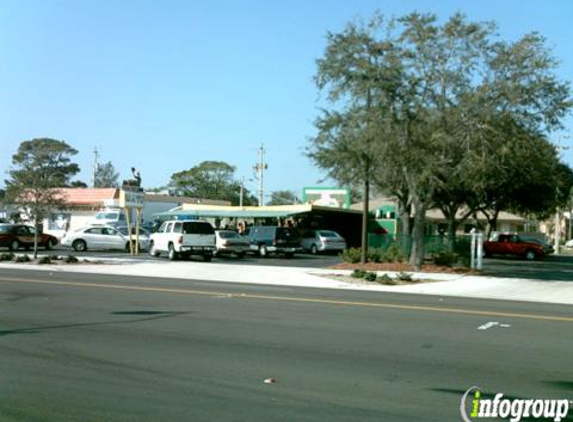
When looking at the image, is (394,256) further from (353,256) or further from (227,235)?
(227,235)

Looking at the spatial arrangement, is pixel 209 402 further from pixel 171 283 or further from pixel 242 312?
pixel 171 283

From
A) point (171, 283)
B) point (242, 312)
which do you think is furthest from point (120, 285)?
point (242, 312)

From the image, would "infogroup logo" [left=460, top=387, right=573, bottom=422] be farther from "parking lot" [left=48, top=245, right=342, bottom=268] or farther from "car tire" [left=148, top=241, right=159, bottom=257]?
"car tire" [left=148, top=241, right=159, bottom=257]

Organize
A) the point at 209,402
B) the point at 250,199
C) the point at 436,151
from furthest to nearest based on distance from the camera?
the point at 250,199, the point at 436,151, the point at 209,402

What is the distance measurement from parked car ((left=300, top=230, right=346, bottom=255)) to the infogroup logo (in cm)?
3517

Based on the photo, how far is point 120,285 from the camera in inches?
763

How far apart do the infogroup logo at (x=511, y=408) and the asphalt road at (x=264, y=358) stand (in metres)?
0.17

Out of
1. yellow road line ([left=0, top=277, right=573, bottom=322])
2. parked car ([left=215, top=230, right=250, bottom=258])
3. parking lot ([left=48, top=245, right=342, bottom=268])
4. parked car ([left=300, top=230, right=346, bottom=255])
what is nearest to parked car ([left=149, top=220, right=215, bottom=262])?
parking lot ([left=48, top=245, right=342, bottom=268])

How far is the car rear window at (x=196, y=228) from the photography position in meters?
31.5

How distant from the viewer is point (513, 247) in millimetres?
44438

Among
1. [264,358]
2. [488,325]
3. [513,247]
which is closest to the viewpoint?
[264,358]

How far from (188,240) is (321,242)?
519 inches

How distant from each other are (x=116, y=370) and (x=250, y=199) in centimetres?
10533

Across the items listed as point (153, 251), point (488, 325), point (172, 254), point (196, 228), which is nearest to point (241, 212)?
point (153, 251)
